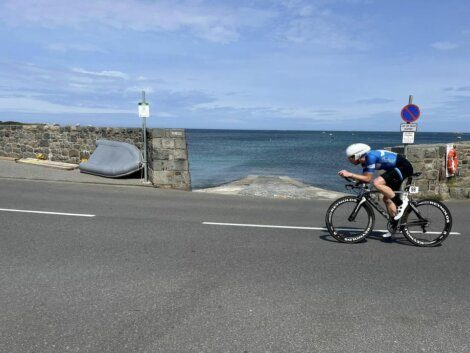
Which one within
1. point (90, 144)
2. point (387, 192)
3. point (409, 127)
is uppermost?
point (409, 127)

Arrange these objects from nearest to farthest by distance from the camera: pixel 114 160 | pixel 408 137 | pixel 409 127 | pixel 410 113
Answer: pixel 408 137
pixel 409 127
pixel 410 113
pixel 114 160

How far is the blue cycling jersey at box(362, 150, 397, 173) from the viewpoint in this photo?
6055 millimetres

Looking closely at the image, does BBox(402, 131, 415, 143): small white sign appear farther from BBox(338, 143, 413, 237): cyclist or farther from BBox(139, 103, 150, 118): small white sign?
BBox(139, 103, 150, 118): small white sign

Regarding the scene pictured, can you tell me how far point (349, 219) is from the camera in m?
6.46

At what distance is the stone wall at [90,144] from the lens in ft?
40.1

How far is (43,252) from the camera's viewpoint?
17.7 feet

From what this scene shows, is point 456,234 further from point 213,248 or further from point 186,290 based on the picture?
point 186,290

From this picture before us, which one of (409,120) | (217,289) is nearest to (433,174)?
(409,120)

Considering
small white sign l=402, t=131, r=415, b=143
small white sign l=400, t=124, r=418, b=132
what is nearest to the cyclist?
small white sign l=402, t=131, r=415, b=143

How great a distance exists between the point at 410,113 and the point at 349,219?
20.7 feet

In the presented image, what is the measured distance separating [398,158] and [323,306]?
10.8ft

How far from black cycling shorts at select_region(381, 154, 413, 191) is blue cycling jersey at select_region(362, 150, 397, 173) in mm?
70

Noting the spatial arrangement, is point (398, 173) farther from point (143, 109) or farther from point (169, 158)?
point (143, 109)

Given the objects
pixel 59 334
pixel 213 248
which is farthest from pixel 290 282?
pixel 59 334
